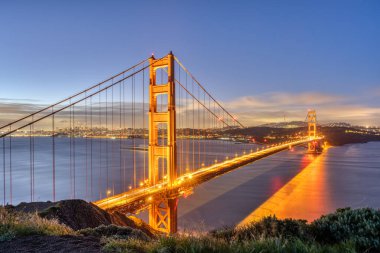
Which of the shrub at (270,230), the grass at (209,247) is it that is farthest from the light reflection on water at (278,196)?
the grass at (209,247)

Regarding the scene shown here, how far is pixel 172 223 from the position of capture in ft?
53.2

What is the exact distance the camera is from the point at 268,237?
14.2ft

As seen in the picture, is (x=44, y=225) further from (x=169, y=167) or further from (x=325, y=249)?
(x=169, y=167)

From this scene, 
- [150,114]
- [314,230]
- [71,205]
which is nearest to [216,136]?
[150,114]

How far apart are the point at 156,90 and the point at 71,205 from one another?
30.8 feet

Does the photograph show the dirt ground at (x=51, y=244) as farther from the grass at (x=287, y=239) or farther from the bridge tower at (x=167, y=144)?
the bridge tower at (x=167, y=144)

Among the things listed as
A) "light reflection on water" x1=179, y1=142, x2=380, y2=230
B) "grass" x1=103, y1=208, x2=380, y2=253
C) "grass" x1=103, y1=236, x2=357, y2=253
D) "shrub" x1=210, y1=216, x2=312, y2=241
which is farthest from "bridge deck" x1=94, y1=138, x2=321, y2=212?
"grass" x1=103, y1=236, x2=357, y2=253

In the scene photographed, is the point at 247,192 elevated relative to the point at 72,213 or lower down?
lower down

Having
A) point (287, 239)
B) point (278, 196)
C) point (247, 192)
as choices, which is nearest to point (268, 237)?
point (287, 239)

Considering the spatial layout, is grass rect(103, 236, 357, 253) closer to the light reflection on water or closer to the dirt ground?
the dirt ground

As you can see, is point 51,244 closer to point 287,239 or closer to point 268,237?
point 268,237

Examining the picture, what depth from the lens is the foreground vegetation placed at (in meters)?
3.69

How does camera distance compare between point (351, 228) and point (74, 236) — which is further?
point (351, 228)

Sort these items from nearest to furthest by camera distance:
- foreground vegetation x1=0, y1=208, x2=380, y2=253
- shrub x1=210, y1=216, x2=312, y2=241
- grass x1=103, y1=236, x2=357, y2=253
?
1. grass x1=103, y1=236, x2=357, y2=253
2. foreground vegetation x1=0, y1=208, x2=380, y2=253
3. shrub x1=210, y1=216, x2=312, y2=241
